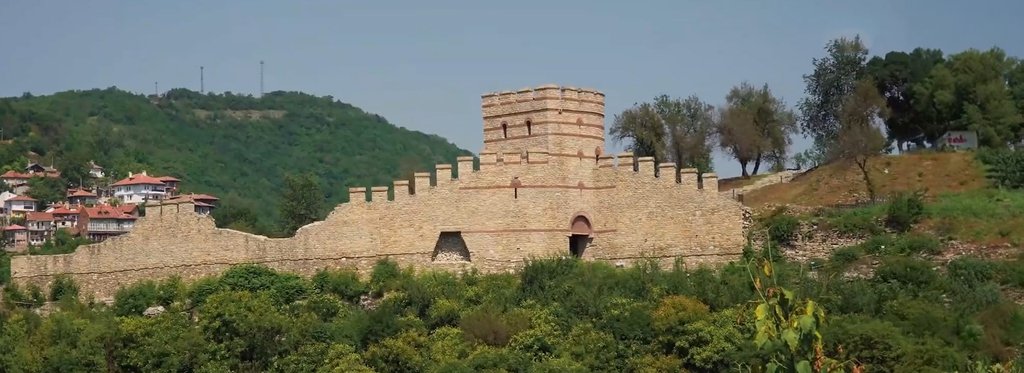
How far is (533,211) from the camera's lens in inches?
1277

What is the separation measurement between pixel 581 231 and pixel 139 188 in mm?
52921

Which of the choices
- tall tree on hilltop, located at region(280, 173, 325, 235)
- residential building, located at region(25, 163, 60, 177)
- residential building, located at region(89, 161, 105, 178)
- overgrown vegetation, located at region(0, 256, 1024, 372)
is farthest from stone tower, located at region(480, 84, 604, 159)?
residential building, located at region(89, 161, 105, 178)

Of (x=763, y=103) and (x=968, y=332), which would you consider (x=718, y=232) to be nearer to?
(x=968, y=332)

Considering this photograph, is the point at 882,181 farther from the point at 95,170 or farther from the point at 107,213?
the point at 95,170

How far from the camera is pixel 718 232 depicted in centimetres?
3216

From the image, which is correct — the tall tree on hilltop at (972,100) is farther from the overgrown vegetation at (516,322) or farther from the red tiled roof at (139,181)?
the red tiled roof at (139,181)

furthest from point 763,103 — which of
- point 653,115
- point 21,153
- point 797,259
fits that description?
point 21,153

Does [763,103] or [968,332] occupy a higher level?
[763,103]

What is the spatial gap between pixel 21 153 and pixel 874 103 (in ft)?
212

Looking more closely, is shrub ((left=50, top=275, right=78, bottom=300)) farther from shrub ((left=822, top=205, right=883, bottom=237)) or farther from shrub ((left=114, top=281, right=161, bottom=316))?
shrub ((left=822, top=205, right=883, bottom=237))

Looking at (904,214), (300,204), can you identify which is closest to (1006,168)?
(904,214)

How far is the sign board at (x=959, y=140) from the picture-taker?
40312 mm

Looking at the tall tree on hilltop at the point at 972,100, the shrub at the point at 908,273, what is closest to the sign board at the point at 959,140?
the tall tree on hilltop at the point at 972,100

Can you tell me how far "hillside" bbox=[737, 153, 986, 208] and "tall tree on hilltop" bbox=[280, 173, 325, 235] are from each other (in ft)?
49.1
